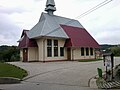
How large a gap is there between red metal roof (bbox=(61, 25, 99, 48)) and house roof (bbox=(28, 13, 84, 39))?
111 centimetres

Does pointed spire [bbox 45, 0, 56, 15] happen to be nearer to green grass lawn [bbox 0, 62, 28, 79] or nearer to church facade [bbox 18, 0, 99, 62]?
church facade [bbox 18, 0, 99, 62]

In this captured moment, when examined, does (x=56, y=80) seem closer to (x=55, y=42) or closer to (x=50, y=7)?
(x=55, y=42)

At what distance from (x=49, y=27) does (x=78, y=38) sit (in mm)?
5806

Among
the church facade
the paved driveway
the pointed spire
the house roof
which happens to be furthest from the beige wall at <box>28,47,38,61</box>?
the paved driveway

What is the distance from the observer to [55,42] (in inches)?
1375

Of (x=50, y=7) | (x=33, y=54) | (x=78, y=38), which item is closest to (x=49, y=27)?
(x=33, y=54)

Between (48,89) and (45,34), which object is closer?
(48,89)

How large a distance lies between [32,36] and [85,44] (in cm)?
975

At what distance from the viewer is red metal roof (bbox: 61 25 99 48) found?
117 ft

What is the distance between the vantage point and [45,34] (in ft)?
107

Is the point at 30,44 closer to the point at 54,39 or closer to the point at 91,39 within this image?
the point at 54,39

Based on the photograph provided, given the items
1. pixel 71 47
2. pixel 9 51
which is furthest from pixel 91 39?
pixel 9 51

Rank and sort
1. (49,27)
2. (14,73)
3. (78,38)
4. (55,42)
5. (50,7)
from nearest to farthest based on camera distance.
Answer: (14,73), (55,42), (49,27), (78,38), (50,7)

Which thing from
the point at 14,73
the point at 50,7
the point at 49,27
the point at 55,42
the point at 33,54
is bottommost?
the point at 14,73
